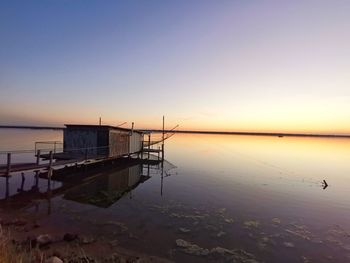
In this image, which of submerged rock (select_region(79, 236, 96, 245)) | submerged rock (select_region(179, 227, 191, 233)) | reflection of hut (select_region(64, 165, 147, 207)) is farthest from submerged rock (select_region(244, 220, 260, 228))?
reflection of hut (select_region(64, 165, 147, 207))

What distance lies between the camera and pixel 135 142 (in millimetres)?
42562

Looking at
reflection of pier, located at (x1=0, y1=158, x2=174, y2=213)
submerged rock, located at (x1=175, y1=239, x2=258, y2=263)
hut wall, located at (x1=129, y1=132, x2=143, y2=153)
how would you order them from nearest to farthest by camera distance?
submerged rock, located at (x1=175, y1=239, x2=258, y2=263) → reflection of pier, located at (x1=0, y1=158, x2=174, y2=213) → hut wall, located at (x1=129, y1=132, x2=143, y2=153)

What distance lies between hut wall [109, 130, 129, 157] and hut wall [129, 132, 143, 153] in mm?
1674

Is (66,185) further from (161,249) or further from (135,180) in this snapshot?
(161,249)

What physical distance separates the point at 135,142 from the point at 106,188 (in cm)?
1791

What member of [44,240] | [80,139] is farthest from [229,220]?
[80,139]

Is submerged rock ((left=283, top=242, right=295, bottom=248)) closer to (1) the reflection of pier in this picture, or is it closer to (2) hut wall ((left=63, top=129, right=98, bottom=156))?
(1) the reflection of pier

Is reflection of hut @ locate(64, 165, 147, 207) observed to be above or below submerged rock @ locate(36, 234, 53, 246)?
below

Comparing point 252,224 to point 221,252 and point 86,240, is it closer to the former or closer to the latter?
point 221,252

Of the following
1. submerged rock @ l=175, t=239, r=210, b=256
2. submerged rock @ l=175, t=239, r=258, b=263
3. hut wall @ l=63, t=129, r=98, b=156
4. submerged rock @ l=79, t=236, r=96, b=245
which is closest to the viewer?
submerged rock @ l=175, t=239, r=258, b=263

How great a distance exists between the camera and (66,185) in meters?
24.8

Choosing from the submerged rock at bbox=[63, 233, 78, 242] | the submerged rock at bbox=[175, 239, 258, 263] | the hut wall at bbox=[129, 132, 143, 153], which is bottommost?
the submerged rock at bbox=[175, 239, 258, 263]

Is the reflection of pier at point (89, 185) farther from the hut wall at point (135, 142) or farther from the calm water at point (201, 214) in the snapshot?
the hut wall at point (135, 142)

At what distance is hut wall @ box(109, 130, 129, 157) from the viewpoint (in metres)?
33.1
